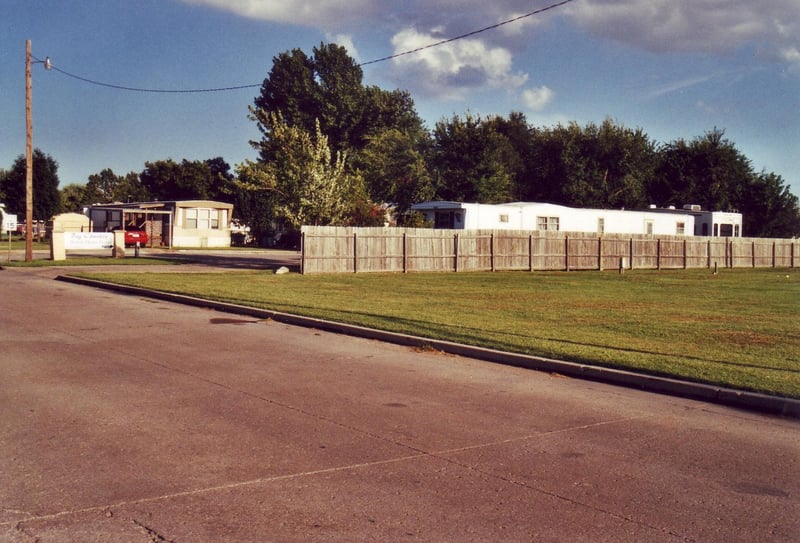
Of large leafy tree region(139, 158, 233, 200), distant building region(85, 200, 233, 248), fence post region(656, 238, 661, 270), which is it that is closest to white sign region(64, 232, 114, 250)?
distant building region(85, 200, 233, 248)

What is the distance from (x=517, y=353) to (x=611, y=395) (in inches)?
86.8

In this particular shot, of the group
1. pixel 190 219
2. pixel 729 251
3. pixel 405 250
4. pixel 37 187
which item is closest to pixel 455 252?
pixel 405 250

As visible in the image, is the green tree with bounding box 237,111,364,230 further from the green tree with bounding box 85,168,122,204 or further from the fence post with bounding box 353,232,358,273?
the green tree with bounding box 85,168,122,204

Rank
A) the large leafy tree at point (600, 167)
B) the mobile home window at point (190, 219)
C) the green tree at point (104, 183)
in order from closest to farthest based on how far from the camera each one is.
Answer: the mobile home window at point (190, 219) < the large leafy tree at point (600, 167) < the green tree at point (104, 183)

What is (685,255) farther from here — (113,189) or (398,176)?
(113,189)

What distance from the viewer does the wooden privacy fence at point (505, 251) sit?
2995 cm

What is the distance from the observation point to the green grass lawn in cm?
1060

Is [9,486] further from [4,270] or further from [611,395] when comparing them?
[4,270]

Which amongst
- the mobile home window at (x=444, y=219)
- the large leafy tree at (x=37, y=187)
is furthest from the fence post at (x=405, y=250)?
the large leafy tree at (x=37, y=187)

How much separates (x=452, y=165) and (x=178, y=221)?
20.2m

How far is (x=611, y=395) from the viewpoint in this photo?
350 inches

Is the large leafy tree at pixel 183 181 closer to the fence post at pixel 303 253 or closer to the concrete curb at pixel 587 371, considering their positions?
the fence post at pixel 303 253

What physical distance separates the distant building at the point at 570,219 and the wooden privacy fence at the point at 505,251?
294cm

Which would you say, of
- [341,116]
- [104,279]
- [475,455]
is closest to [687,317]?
[475,455]
